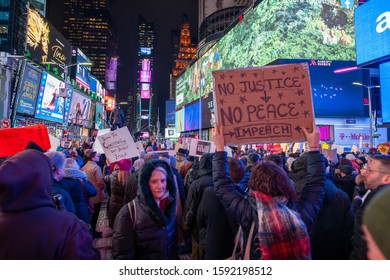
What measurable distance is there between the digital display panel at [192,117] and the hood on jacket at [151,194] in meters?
59.0

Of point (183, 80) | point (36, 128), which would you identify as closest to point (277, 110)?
point (36, 128)

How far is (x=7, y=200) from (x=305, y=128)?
2.63 meters

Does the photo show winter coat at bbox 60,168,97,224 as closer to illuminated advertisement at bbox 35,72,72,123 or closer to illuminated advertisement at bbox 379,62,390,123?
illuminated advertisement at bbox 35,72,72,123

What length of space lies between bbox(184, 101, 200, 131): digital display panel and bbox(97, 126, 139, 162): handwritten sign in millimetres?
56003

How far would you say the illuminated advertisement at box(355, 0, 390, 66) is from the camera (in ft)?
89.6

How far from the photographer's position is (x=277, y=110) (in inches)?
125

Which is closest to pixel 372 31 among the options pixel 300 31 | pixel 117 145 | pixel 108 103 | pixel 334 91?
pixel 300 31

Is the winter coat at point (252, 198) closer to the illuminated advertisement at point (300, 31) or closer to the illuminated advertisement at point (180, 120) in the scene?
the illuminated advertisement at point (300, 31)

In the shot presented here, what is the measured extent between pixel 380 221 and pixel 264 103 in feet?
6.68

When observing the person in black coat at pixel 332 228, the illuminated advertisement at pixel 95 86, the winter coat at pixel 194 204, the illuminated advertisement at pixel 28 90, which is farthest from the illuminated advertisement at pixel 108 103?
the person in black coat at pixel 332 228

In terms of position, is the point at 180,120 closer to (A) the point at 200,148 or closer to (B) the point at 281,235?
(A) the point at 200,148

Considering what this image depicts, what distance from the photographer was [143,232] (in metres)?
2.91

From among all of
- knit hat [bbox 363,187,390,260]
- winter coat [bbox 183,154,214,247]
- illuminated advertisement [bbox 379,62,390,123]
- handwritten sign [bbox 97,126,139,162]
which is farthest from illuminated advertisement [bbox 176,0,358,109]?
knit hat [bbox 363,187,390,260]

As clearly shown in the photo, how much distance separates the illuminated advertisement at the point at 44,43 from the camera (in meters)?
Result: 34.3
